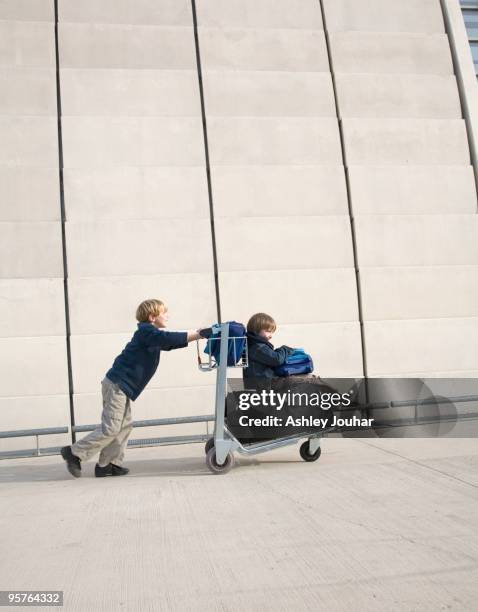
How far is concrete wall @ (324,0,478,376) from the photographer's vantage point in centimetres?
865

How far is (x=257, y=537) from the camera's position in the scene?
3350 mm

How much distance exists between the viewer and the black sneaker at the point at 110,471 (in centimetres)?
557

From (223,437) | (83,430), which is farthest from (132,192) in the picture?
(223,437)

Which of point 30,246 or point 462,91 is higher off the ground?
point 462,91

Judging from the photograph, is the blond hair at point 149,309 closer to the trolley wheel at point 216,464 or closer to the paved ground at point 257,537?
the trolley wheel at point 216,464

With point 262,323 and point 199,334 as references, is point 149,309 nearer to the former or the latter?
point 199,334

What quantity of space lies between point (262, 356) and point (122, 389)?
A: 1.25m

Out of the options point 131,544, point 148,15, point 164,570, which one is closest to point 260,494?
A: point 131,544

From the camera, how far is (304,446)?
576cm

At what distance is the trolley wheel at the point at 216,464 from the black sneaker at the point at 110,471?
854mm

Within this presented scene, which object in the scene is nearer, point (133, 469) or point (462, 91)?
point (133, 469)

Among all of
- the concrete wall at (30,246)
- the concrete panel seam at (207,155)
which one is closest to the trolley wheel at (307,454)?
the concrete panel seam at (207,155)

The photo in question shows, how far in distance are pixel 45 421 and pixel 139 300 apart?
6.26ft

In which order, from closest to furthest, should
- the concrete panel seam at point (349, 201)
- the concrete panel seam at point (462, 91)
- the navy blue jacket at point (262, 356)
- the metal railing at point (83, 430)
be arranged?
the navy blue jacket at point (262, 356), the metal railing at point (83, 430), the concrete panel seam at point (349, 201), the concrete panel seam at point (462, 91)
